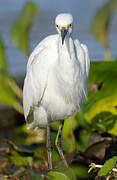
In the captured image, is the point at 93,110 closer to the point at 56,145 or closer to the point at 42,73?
the point at 56,145

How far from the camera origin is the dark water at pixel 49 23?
8.73 metres

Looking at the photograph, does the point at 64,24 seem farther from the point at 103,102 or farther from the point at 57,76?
the point at 103,102

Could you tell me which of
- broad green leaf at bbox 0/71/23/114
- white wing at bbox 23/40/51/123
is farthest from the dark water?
white wing at bbox 23/40/51/123

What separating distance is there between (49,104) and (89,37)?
6.05 metres

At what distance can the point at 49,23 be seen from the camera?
11188mm

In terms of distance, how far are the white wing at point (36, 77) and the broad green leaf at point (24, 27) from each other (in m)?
1.52

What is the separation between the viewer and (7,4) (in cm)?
1220

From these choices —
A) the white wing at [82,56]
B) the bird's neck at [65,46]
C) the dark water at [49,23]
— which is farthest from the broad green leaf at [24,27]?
the dark water at [49,23]

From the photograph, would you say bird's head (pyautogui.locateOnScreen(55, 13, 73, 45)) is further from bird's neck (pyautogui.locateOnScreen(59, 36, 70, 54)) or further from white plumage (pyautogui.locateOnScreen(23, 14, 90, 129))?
bird's neck (pyautogui.locateOnScreen(59, 36, 70, 54))

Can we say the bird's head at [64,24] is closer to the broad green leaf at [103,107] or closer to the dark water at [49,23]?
the broad green leaf at [103,107]

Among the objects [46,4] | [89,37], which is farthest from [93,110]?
[46,4]

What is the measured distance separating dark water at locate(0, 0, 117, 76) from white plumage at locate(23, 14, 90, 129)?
14.2ft

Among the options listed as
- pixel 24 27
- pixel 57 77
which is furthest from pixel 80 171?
pixel 24 27

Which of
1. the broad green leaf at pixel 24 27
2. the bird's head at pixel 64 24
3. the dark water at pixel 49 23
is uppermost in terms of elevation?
the bird's head at pixel 64 24
